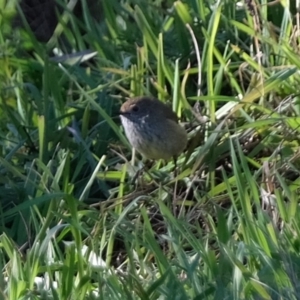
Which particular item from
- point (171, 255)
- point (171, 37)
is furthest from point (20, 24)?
point (171, 255)

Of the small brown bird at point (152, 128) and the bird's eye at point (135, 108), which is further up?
the bird's eye at point (135, 108)

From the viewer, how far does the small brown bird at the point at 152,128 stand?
4141mm

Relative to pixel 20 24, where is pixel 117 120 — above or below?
below

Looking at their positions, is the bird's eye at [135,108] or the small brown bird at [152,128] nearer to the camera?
the small brown bird at [152,128]

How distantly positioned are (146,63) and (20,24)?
1.10 metres

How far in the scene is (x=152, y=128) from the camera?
4312mm

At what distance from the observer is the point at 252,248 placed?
3.10m

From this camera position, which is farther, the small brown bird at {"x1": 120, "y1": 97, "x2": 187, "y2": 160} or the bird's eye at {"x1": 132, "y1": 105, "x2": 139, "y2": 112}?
the bird's eye at {"x1": 132, "y1": 105, "x2": 139, "y2": 112}

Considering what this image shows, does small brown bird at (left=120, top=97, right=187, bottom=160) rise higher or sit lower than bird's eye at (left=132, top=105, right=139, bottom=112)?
lower

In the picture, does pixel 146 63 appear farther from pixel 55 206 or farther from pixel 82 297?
pixel 82 297

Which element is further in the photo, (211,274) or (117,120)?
(117,120)

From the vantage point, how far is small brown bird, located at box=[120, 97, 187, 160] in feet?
13.6

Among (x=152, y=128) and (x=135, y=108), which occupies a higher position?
(x=135, y=108)

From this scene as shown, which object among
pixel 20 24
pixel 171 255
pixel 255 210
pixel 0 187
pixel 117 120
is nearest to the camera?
pixel 171 255
